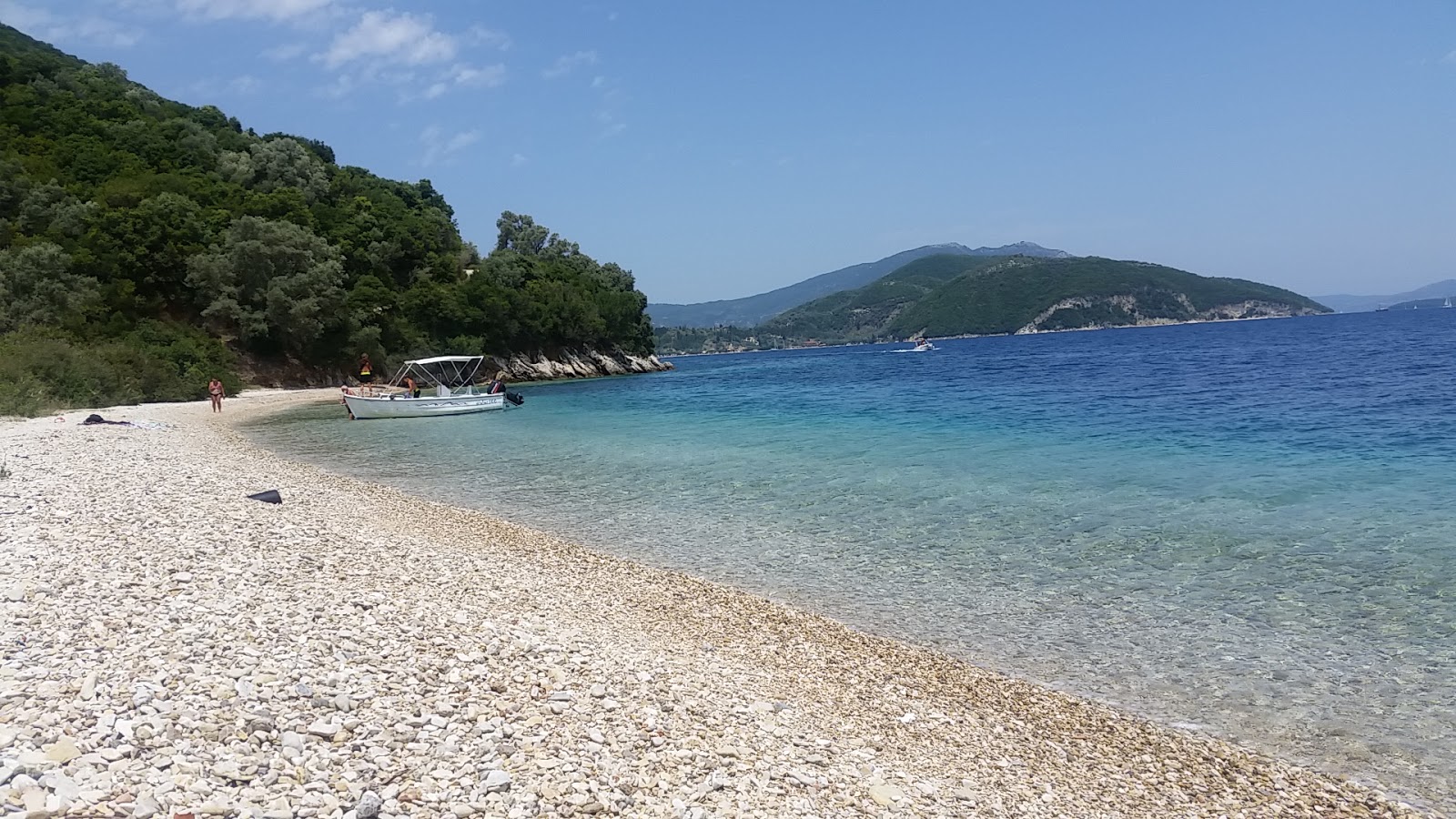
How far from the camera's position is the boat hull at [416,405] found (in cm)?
3625

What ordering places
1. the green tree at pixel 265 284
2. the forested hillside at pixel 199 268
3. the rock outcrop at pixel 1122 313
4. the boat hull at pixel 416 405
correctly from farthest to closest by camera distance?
the rock outcrop at pixel 1122 313 → the green tree at pixel 265 284 → the forested hillside at pixel 199 268 → the boat hull at pixel 416 405

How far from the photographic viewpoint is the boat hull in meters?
36.2

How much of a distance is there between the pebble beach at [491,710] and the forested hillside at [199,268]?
26.0 meters

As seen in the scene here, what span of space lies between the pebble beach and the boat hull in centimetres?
2867

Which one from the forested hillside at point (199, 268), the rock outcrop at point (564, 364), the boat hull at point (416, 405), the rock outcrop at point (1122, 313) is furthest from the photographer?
the rock outcrop at point (1122, 313)

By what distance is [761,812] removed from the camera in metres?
4.24

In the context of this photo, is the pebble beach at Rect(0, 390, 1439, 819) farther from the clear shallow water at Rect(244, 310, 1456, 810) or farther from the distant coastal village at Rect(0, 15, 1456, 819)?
the clear shallow water at Rect(244, 310, 1456, 810)

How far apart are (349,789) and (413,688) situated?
4.19 feet

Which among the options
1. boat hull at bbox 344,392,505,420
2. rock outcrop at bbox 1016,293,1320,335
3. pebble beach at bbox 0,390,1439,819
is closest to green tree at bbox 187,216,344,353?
boat hull at bbox 344,392,505,420

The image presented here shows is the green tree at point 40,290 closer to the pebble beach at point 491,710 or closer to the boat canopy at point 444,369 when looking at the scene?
the boat canopy at point 444,369

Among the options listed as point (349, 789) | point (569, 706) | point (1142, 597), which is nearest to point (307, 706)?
point (349, 789)

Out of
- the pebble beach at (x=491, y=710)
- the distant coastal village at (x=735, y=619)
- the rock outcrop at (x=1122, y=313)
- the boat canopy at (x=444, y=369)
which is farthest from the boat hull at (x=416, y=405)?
the rock outcrop at (x=1122, y=313)

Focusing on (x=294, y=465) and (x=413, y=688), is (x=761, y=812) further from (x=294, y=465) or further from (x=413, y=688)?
(x=294, y=465)

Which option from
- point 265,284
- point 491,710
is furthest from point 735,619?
point 265,284
